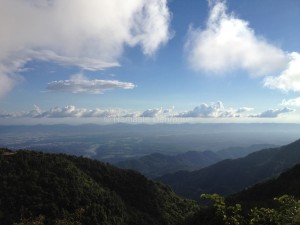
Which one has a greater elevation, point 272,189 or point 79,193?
point 272,189

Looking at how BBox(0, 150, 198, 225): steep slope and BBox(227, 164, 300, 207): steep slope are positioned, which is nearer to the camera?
BBox(0, 150, 198, 225): steep slope

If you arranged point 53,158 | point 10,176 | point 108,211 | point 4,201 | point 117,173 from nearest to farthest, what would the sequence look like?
point 4,201 → point 10,176 → point 108,211 → point 53,158 → point 117,173

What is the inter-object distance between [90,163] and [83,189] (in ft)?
130

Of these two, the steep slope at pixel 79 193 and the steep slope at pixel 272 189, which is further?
the steep slope at pixel 272 189

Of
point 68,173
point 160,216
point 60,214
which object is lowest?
point 160,216

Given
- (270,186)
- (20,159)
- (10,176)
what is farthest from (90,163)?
(270,186)

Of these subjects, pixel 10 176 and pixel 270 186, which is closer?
pixel 10 176

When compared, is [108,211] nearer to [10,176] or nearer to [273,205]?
[10,176]

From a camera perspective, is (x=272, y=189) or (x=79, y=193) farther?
(x=272, y=189)

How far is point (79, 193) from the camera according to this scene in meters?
126

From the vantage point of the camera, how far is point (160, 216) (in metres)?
145

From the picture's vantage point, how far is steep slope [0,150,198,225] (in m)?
109

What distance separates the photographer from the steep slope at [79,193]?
10906 cm

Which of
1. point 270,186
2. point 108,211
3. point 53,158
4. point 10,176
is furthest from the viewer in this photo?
point 53,158
